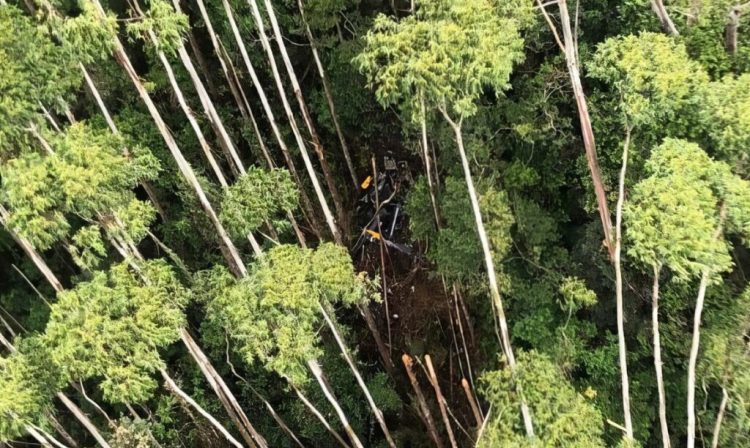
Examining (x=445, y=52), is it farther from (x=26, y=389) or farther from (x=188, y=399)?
(x=26, y=389)

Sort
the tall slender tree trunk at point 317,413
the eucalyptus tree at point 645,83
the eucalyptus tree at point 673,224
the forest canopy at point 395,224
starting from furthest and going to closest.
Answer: the tall slender tree trunk at point 317,413, the eucalyptus tree at point 645,83, the forest canopy at point 395,224, the eucalyptus tree at point 673,224

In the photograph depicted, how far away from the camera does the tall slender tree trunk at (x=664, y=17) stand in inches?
242

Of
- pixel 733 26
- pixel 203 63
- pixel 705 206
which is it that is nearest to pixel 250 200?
pixel 203 63

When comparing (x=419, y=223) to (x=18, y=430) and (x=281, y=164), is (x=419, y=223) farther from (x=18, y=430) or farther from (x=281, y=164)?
(x=18, y=430)

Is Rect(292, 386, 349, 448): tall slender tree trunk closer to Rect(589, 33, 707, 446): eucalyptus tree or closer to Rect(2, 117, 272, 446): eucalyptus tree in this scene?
Rect(2, 117, 272, 446): eucalyptus tree

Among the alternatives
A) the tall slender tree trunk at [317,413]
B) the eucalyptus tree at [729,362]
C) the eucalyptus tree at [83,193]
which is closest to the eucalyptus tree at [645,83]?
the eucalyptus tree at [729,362]

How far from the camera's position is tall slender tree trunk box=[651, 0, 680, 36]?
6148mm

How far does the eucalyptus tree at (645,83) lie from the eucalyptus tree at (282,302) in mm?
3164

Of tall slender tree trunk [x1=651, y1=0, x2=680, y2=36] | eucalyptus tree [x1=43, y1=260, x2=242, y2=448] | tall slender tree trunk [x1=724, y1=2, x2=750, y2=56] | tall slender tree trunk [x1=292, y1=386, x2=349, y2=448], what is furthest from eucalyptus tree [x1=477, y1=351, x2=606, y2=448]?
tall slender tree trunk [x1=724, y1=2, x2=750, y2=56]

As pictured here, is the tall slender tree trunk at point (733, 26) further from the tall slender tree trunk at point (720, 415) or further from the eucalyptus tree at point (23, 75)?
the eucalyptus tree at point (23, 75)

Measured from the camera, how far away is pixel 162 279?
5.69 metres

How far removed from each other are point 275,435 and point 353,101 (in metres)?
6.11

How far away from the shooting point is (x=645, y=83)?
526 centimetres

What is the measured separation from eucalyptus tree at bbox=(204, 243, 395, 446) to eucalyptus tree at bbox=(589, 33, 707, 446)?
316cm
